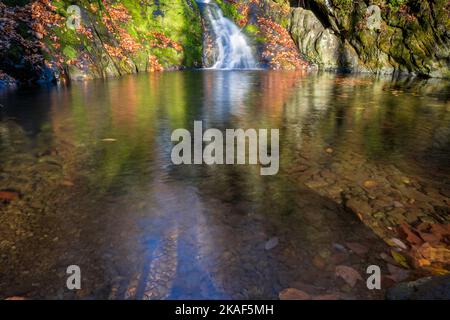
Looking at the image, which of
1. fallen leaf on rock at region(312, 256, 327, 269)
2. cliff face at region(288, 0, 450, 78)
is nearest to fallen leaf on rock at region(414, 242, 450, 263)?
fallen leaf on rock at region(312, 256, 327, 269)

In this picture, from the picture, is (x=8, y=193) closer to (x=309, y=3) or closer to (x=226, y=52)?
(x=226, y=52)

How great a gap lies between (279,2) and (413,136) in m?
27.7

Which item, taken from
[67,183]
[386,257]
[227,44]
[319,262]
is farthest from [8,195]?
[227,44]

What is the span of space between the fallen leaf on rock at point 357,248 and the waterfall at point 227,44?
2565 centimetres

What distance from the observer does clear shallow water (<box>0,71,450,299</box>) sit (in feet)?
8.23


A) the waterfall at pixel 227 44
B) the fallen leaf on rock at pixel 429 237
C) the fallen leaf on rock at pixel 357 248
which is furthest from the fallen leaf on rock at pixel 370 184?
the waterfall at pixel 227 44

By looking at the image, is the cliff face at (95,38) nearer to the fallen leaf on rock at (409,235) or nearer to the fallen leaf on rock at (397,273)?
the fallen leaf on rock at (409,235)

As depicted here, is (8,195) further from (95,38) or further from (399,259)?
(95,38)

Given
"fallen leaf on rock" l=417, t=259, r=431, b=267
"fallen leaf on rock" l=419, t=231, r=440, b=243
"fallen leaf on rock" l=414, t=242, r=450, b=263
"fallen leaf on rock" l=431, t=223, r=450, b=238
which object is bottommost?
"fallen leaf on rock" l=417, t=259, r=431, b=267

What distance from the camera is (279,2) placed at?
99.0 feet

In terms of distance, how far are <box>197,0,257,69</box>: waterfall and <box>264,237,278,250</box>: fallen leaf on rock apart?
25.6 meters

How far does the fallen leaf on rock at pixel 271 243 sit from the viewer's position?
2.88 m

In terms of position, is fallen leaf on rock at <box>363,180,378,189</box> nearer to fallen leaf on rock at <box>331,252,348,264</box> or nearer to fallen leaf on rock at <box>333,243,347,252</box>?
fallen leaf on rock at <box>333,243,347,252</box>

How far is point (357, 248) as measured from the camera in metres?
2.87
